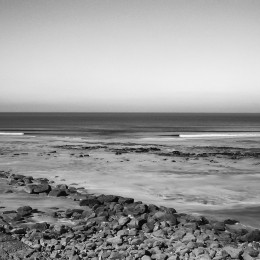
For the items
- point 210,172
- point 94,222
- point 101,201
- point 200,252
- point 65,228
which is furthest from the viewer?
point 210,172

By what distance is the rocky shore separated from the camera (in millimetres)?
7754

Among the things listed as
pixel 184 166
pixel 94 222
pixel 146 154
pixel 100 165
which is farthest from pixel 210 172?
pixel 94 222

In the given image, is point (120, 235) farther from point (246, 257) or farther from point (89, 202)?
point (89, 202)

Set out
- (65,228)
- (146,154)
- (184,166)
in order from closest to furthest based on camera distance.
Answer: (65,228) → (184,166) → (146,154)

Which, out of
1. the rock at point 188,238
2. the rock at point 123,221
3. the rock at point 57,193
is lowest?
the rock at point 57,193

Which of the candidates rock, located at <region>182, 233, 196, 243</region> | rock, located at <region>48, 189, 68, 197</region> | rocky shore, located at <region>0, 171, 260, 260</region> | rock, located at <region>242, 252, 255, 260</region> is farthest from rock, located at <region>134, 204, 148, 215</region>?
rock, located at <region>48, 189, 68, 197</region>

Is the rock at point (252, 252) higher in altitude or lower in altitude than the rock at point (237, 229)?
higher

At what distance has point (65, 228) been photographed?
30.2 ft

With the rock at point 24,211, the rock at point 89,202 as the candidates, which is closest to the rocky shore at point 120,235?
the rock at point 24,211

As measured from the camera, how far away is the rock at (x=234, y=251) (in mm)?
7695

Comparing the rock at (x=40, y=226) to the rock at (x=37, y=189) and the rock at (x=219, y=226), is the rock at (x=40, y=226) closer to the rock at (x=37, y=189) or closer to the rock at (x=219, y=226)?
the rock at (x=219, y=226)

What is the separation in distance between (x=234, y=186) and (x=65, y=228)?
9.82 m

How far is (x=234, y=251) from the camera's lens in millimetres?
7895

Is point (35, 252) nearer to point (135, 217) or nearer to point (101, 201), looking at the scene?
point (135, 217)
